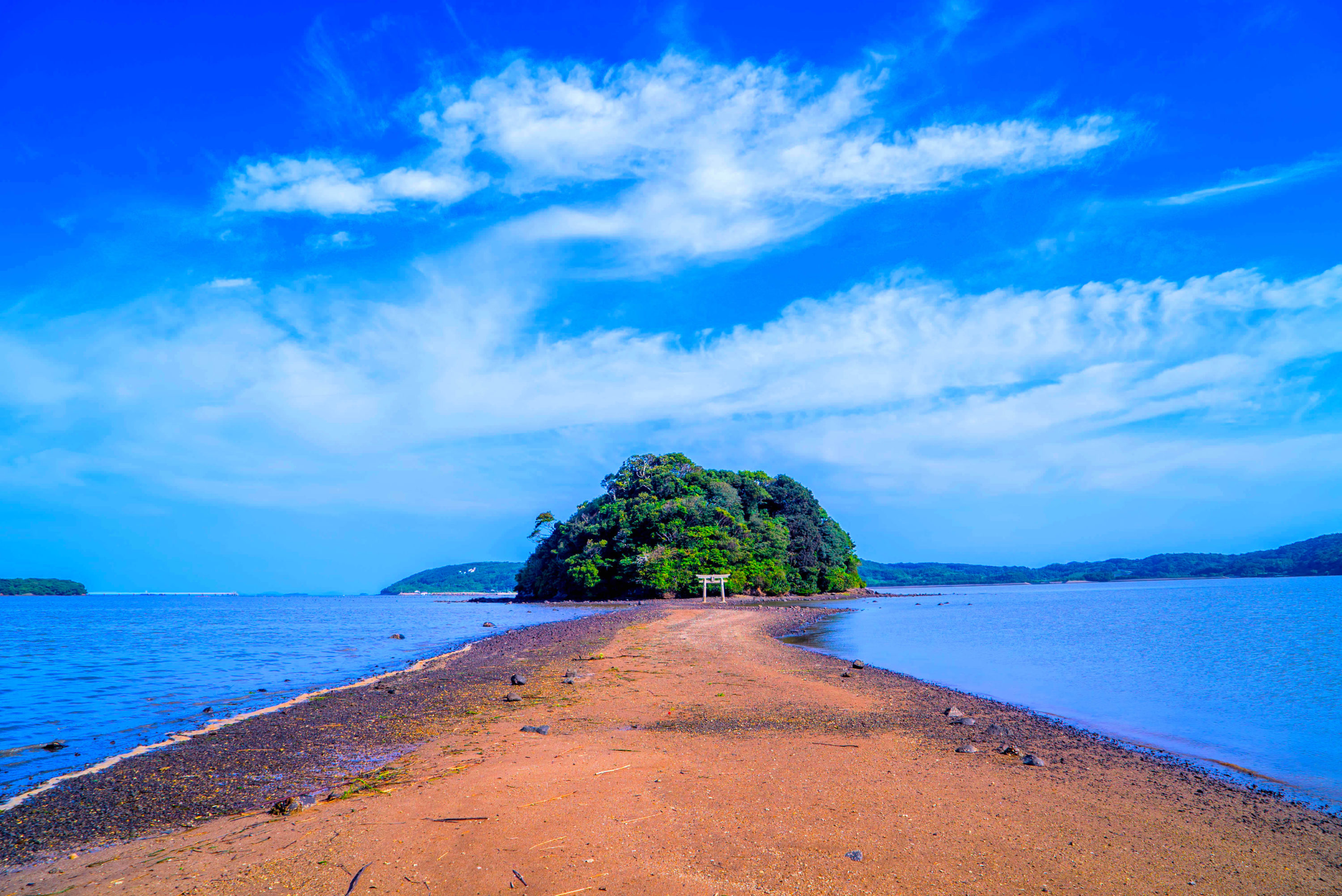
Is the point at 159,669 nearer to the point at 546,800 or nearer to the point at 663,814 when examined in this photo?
the point at 546,800

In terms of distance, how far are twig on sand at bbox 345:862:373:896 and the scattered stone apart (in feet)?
5.36

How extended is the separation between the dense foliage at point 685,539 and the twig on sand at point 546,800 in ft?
170

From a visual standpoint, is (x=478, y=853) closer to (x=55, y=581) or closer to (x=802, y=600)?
(x=802, y=600)

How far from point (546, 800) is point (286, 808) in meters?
2.38

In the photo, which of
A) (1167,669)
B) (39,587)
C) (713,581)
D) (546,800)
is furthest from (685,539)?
(39,587)

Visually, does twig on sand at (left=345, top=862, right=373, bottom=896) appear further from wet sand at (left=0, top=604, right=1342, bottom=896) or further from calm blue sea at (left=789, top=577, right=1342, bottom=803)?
calm blue sea at (left=789, top=577, right=1342, bottom=803)

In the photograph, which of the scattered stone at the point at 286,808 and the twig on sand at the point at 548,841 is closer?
the twig on sand at the point at 548,841

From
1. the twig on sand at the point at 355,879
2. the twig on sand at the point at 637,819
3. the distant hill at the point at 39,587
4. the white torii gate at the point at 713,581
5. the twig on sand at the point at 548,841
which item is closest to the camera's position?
the twig on sand at the point at 355,879

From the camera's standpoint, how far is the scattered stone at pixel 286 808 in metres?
6.33

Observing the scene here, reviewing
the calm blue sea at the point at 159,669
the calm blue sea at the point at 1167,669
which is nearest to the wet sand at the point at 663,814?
the calm blue sea at the point at 159,669

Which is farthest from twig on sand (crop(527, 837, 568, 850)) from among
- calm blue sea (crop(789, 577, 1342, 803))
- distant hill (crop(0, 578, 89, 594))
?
distant hill (crop(0, 578, 89, 594))

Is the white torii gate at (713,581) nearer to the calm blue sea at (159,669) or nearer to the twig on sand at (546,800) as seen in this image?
the calm blue sea at (159,669)

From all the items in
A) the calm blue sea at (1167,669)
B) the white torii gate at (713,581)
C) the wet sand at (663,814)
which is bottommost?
the calm blue sea at (1167,669)

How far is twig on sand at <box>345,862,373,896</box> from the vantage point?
4832mm
